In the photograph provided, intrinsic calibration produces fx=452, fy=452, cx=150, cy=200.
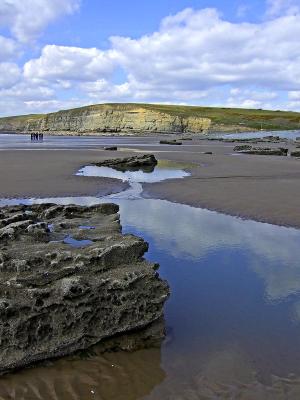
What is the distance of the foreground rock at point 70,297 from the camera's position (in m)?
5.80

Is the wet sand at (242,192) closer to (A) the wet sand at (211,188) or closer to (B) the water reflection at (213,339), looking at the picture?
(A) the wet sand at (211,188)

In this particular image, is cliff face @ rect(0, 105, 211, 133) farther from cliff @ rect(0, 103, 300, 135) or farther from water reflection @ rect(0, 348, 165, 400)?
water reflection @ rect(0, 348, 165, 400)

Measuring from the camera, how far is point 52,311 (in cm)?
600

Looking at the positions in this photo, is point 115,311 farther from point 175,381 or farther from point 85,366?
point 175,381

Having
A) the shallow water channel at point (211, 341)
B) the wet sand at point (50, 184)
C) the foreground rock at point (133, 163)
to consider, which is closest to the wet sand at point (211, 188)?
the wet sand at point (50, 184)

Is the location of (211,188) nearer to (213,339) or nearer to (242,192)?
(242,192)

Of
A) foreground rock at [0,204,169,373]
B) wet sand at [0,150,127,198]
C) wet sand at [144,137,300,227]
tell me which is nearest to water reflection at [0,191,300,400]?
foreground rock at [0,204,169,373]

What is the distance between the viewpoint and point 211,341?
6.57 m

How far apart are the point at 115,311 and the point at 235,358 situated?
5.74ft

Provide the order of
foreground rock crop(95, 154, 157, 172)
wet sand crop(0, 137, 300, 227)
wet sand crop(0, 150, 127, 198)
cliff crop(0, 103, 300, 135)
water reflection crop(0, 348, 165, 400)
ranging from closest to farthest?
water reflection crop(0, 348, 165, 400)
wet sand crop(0, 137, 300, 227)
wet sand crop(0, 150, 127, 198)
foreground rock crop(95, 154, 157, 172)
cliff crop(0, 103, 300, 135)

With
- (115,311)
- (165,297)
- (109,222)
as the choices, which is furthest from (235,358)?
(109,222)

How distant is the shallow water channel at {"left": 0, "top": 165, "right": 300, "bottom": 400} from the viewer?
5.45 metres

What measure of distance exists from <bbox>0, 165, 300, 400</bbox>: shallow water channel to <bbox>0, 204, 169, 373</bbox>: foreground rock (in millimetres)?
273

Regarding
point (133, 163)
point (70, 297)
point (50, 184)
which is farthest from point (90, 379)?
point (133, 163)
